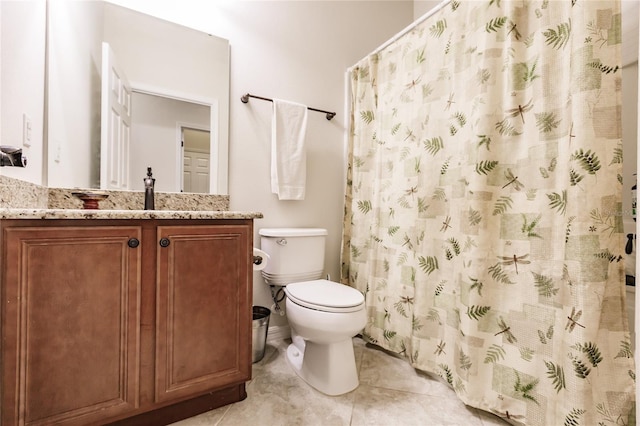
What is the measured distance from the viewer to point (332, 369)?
4.50ft

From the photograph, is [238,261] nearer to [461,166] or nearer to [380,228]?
[380,228]

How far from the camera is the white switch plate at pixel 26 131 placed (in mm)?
1049

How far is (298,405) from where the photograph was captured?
4.23ft

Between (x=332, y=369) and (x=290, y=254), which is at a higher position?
(x=290, y=254)

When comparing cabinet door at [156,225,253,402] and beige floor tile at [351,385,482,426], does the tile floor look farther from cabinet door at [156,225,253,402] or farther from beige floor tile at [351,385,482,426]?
cabinet door at [156,225,253,402]

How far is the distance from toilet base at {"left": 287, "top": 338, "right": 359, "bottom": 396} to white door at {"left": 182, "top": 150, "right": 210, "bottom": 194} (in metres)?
1.06

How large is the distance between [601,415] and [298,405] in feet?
3.52

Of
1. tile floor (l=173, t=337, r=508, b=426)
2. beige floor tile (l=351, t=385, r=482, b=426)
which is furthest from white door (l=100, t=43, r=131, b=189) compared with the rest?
beige floor tile (l=351, t=385, r=482, b=426)

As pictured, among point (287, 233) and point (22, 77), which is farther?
point (287, 233)

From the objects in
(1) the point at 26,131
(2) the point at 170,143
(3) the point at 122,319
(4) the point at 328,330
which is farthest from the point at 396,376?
(1) the point at 26,131

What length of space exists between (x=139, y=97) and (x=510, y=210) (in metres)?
1.86

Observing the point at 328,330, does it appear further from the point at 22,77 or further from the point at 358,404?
the point at 22,77

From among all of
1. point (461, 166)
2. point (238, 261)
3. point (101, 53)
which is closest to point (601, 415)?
point (461, 166)

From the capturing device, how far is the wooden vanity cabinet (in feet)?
2.83
